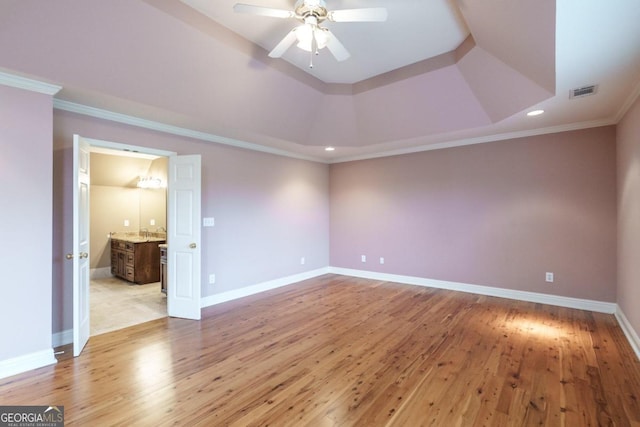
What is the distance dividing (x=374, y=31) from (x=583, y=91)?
7.09ft

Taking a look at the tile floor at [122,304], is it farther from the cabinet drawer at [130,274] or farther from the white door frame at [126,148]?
the white door frame at [126,148]

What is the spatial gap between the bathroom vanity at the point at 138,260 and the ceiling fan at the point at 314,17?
4829 millimetres

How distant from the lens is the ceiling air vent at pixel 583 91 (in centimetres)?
283

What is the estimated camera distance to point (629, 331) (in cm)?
317

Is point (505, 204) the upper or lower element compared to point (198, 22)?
lower

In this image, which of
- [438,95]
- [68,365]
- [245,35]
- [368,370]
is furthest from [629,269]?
[68,365]

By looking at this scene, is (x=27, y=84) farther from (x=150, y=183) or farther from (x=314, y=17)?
(x=150, y=183)

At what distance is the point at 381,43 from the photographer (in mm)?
3166

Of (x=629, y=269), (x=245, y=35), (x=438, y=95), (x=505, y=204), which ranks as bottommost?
(x=629, y=269)

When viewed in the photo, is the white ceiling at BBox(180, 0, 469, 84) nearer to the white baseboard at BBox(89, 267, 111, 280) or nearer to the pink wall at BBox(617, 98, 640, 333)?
the pink wall at BBox(617, 98, 640, 333)

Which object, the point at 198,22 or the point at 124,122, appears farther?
the point at 124,122

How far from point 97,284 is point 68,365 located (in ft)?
12.1

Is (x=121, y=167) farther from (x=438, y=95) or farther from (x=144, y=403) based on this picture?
(x=438, y=95)

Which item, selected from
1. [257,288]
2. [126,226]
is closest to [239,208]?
[257,288]
